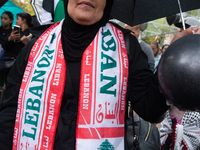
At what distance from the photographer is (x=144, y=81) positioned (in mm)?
1409

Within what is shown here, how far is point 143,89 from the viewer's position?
1405 mm

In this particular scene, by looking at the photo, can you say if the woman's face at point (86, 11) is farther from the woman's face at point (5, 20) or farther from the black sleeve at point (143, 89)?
the woman's face at point (5, 20)

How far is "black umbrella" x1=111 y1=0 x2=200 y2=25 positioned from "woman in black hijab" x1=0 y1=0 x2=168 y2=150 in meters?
0.34

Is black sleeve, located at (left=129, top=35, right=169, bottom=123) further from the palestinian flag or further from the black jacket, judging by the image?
the palestinian flag

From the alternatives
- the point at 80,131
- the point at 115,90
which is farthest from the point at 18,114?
the point at 115,90

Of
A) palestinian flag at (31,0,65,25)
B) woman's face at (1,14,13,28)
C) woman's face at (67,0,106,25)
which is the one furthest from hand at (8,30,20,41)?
woman's face at (67,0,106,25)

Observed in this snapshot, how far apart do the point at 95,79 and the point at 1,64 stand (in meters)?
2.69

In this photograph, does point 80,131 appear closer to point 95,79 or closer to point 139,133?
point 95,79

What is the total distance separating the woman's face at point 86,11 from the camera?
1491 millimetres

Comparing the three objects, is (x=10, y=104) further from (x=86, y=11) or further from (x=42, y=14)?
(x=42, y=14)

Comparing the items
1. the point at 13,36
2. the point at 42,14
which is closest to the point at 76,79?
the point at 42,14

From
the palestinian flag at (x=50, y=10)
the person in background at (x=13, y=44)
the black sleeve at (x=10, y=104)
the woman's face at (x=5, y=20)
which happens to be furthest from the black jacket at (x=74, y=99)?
the woman's face at (x=5, y=20)

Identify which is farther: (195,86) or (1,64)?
(1,64)

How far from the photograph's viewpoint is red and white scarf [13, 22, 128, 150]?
140 centimetres
